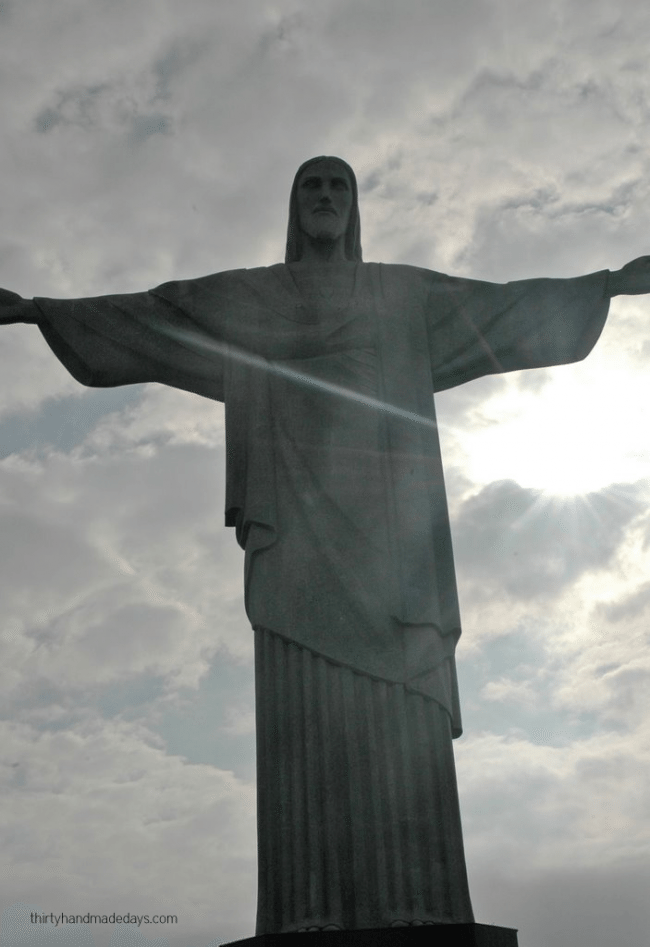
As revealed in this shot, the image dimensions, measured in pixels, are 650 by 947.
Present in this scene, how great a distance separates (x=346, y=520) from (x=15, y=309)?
344 centimetres

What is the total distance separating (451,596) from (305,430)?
1756mm

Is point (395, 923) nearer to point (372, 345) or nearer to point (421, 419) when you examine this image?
point (421, 419)

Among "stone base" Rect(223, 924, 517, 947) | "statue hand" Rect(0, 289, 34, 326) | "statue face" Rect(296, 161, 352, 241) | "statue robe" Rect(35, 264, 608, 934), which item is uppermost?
"statue face" Rect(296, 161, 352, 241)

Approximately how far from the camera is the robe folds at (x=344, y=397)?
8.45 metres

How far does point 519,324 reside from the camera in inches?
396

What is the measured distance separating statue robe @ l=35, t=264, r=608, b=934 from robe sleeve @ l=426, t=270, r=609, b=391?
16 mm

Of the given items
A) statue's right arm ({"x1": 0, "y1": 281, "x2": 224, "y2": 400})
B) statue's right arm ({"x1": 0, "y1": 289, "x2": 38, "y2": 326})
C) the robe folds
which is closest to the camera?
the robe folds

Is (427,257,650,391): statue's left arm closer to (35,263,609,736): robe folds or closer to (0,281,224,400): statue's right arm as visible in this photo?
(35,263,609,736): robe folds

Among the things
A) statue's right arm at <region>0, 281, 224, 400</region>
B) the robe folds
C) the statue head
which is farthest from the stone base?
the statue head

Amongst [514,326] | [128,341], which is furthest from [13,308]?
[514,326]

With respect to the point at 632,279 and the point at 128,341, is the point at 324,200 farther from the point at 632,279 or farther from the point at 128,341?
the point at 632,279

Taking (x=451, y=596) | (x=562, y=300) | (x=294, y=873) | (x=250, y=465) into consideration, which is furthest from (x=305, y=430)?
(x=294, y=873)

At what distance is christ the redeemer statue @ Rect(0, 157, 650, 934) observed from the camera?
7.75m

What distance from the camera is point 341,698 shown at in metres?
8.16
